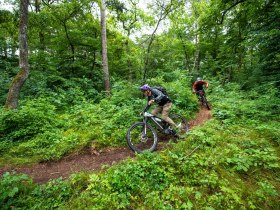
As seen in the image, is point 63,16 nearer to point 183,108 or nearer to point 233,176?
point 183,108

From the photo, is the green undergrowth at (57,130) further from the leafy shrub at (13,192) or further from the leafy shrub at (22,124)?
A: the leafy shrub at (13,192)

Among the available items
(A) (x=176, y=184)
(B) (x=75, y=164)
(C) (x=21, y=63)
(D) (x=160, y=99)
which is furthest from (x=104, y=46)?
(A) (x=176, y=184)

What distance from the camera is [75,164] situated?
4.82 metres

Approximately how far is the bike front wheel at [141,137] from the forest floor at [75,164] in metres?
0.31

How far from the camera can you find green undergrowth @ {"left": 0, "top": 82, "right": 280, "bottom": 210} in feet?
10.3

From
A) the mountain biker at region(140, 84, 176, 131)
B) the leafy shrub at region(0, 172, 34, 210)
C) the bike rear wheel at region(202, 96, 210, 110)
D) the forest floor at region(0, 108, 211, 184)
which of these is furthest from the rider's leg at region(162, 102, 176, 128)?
the bike rear wheel at region(202, 96, 210, 110)

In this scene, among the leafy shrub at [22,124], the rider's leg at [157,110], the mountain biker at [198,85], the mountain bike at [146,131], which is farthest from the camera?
the mountain biker at [198,85]

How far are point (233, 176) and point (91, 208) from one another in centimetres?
329

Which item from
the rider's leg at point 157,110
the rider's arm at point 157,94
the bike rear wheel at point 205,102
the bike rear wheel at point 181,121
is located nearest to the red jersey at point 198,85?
the bike rear wheel at point 205,102

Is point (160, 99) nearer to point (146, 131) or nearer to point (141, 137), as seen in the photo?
point (146, 131)

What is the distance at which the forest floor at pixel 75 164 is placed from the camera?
433 centimetres

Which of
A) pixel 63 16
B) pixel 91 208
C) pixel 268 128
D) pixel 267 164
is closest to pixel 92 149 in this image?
pixel 91 208

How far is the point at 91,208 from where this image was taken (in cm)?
296

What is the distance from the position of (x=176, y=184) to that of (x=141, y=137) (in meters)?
2.04
